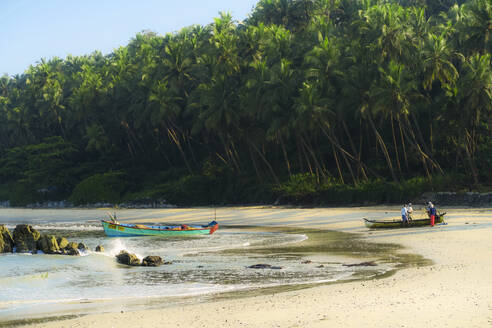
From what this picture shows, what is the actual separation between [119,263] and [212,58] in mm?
44721

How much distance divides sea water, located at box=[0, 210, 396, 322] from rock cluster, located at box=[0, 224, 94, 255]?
68cm

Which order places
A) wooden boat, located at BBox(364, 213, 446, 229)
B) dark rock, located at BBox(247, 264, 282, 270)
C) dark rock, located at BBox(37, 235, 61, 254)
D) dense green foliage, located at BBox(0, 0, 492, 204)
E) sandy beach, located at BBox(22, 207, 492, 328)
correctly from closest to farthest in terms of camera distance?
sandy beach, located at BBox(22, 207, 492, 328), dark rock, located at BBox(247, 264, 282, 270), dark rock, located at BBox(37, 235, 61, 254), wooden boat, located at BBox(364, 213, 446, 229), dense green foliage, located at BBox(0, 0, 492, 204)

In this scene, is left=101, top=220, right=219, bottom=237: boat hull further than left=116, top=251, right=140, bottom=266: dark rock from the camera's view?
Yes

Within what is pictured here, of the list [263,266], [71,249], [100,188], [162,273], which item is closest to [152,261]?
[162,273]

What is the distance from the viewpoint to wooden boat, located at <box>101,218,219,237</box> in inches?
1400

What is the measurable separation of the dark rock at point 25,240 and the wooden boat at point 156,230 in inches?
318

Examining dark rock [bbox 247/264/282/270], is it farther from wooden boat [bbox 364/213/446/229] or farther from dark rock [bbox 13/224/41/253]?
wooden boat [bbox 364/213/446/229]

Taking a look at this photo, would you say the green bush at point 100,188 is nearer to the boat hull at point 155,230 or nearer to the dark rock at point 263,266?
the boat hull at point 155,230

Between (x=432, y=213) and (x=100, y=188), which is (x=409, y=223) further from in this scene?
(x=100, y=188)

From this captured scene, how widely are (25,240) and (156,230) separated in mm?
9187

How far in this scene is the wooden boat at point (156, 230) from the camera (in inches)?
1400

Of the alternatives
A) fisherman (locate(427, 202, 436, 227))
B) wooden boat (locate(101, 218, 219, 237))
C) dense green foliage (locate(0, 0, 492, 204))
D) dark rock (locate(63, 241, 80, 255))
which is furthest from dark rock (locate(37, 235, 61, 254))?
dense green foliage (locate(0, 0, 492, 204))

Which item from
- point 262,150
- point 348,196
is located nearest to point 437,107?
point 348,196

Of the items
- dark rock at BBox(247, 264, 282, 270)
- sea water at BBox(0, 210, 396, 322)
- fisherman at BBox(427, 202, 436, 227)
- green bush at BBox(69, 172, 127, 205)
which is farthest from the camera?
green bush at BBox(69, 172, 127, 205)
